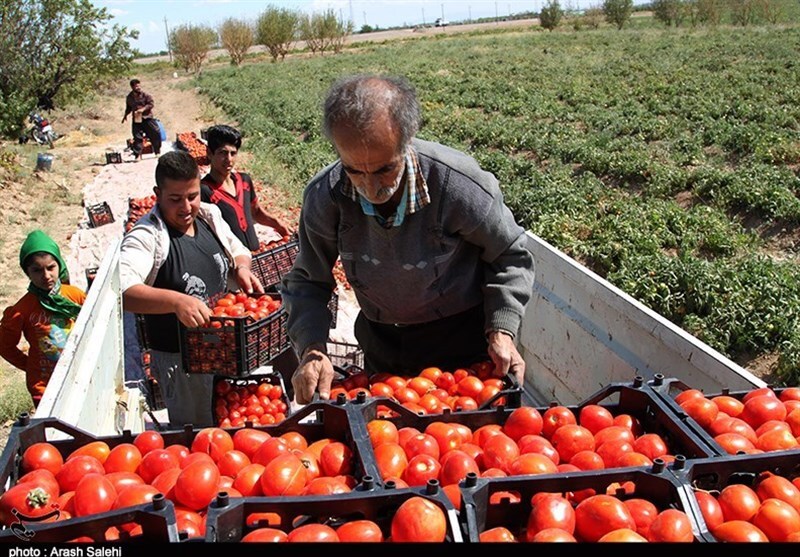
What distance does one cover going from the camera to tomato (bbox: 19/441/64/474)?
2.09m

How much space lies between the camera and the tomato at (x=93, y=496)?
1.83 metres

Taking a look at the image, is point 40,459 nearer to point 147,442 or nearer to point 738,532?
point 147,442

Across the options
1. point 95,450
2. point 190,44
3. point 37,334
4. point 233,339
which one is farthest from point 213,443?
point 190,44

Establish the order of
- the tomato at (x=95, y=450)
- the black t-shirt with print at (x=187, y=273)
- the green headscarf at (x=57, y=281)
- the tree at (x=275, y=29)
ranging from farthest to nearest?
the tree at (x=275, y=29)
the green headscarf at (x=57, y=281)
the black t-shirt with print at (x=187, y=273)
the tomato at (x=95, y=450)

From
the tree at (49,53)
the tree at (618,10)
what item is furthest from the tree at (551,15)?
the tree at (49,53)

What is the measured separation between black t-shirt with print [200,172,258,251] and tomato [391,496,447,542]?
414 cm

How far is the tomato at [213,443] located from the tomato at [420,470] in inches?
22.0

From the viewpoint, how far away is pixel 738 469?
1943 millimetres

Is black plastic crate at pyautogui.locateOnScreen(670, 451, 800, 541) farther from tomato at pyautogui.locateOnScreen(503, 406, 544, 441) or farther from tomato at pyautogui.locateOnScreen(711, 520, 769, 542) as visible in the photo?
tomato at pyautogui.locateOnScreen(503, 406, 544, 441)

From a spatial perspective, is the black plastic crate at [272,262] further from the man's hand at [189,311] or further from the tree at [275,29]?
→ the tree at [275,29]

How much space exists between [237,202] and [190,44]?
2163 inches

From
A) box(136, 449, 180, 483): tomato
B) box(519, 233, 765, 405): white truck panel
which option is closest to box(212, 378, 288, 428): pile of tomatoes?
box(519, 233, 765, 405): white truck panel

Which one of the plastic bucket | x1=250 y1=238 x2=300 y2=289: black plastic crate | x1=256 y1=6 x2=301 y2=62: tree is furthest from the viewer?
x1=256 y1=6 x2=301 y2=62: tree

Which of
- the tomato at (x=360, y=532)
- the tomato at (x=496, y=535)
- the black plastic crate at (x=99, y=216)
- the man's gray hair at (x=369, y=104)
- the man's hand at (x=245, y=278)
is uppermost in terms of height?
the man's gray hair at (x=369, y=104)
